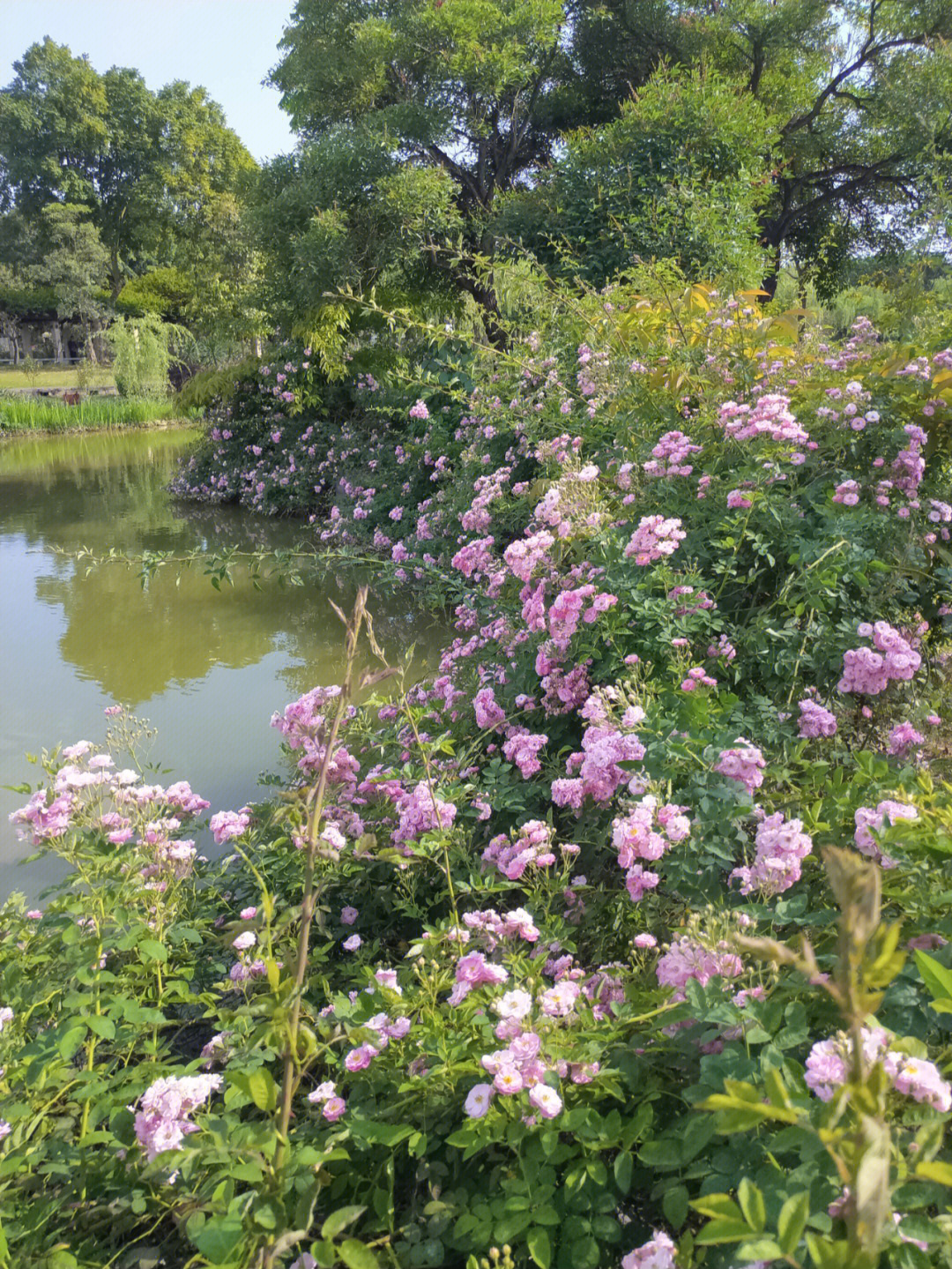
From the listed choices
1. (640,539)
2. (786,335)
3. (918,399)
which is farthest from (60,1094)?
(786,335)

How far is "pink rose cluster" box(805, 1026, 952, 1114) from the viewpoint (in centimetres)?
74

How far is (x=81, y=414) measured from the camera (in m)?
17.3

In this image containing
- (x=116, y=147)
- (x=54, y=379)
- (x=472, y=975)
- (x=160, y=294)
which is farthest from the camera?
(x=116, y=147)

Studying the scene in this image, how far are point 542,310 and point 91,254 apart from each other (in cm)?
3290

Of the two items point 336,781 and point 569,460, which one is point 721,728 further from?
point 569,460

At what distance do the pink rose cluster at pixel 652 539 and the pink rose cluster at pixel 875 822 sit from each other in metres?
0.83

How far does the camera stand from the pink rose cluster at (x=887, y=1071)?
74 centimetres

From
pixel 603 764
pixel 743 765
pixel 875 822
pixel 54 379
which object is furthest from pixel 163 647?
pixel 54 379

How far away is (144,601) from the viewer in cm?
577

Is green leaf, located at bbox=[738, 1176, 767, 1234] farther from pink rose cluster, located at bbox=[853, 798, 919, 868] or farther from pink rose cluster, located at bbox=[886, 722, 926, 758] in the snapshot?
pink rose cluster, located at bbox=[886, 722, 926, 758]

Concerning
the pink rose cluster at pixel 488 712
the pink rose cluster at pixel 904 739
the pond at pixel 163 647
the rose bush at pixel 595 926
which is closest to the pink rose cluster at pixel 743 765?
the rose bush at pixel 595 926

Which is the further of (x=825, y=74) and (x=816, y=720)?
(x=825, y=74)

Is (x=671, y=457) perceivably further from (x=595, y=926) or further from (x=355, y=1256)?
(x=355, y=1256)

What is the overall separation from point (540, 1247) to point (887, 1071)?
47 cm
